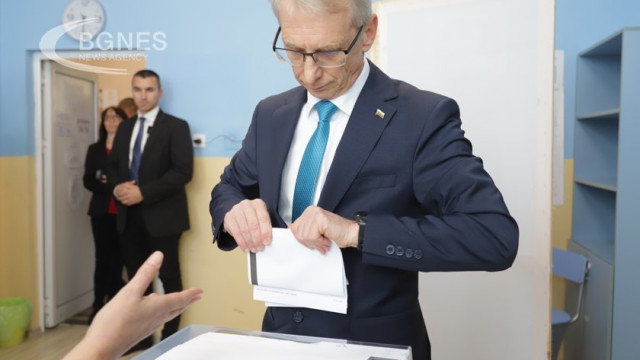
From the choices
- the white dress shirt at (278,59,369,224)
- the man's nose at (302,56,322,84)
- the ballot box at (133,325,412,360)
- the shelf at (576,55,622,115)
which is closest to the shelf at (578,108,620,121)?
the shelf at (576,55,622,115)

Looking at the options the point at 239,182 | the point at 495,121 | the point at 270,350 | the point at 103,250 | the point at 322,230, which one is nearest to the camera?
the point at 270,350

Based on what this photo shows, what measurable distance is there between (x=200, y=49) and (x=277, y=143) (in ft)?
8.69

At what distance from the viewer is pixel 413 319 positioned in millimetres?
1364

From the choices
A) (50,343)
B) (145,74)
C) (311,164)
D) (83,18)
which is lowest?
(50,343)

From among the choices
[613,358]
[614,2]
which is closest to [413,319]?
[613,358]

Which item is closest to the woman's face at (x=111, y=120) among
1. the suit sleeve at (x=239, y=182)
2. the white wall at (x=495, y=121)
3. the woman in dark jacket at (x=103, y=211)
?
the woman in dark jacket at (x=103, y=211)

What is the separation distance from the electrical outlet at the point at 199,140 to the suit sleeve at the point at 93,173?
2.60ft

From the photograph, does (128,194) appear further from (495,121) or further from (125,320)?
(125,320)

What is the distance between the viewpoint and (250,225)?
122cm

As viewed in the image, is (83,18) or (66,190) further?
(66,190)

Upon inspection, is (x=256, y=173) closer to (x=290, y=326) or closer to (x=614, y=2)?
(x=290, y=326)

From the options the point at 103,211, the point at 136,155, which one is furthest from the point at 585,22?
the point at 103,211

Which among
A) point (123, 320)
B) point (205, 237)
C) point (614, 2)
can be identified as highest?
point (614, 2)

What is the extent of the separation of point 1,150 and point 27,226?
0.59 m
